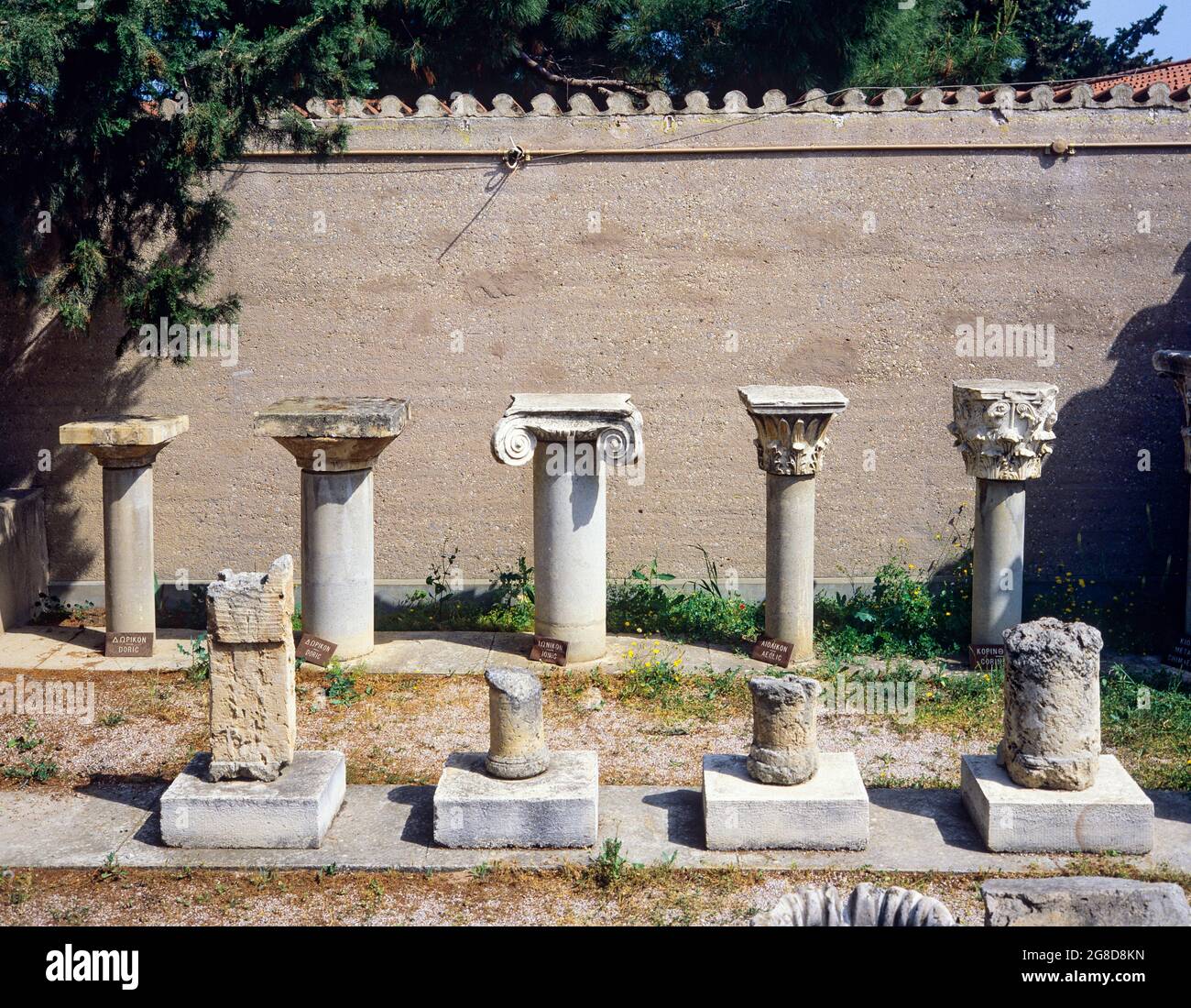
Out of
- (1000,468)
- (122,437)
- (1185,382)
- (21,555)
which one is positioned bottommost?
(21,555)

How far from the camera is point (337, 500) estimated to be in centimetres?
957

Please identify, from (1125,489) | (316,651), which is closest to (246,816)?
(316,651)

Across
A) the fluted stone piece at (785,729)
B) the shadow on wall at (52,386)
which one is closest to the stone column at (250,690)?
the fluted stone piece at (785,729)

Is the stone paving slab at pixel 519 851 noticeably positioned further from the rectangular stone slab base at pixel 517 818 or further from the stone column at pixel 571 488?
the stone column at pixel 571 488

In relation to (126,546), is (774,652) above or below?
below

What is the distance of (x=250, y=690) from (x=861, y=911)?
3.54 metres

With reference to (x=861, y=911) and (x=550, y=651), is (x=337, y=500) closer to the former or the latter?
(x=550, y=651)

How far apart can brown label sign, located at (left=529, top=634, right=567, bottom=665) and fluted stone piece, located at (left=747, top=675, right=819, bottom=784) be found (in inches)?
114

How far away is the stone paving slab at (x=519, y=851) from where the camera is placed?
21.7 feet

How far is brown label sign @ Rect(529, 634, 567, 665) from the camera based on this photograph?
31.7ft

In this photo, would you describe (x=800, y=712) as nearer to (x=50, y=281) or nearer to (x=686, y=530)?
(x=686, y=530)

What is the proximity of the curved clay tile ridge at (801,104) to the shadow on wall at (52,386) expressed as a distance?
246cm

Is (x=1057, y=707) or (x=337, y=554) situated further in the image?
(x=337, y=554)

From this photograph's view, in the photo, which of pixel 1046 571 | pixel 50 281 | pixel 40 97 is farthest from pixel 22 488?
pixel 1046 571
